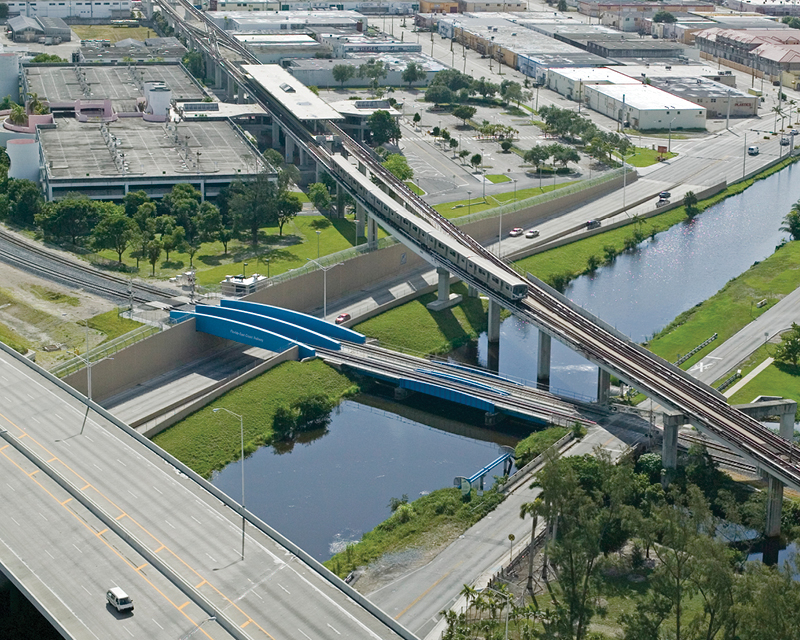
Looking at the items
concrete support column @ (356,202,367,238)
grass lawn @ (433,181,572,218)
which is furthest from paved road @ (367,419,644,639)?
grass lawn @ (433,181,572,218)

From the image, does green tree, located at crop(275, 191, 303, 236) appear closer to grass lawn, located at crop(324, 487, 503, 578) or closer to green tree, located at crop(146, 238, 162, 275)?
green tree, located at crop(146, 238, 162, 275)

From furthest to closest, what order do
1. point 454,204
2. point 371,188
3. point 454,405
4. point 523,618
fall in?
point 454,204 < point 371,188 < point 454,405 < point 523,618

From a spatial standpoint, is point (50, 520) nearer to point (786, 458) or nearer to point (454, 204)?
point (786, 458)

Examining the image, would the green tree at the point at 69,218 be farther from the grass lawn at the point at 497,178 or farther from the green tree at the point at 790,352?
the green tree at the point at 790,352

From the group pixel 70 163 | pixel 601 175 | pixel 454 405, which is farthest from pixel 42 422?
pixel 601 175

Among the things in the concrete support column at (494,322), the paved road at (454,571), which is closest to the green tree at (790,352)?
the concrete support column at (494,322)

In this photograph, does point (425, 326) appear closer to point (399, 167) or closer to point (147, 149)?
point (399, 167)
